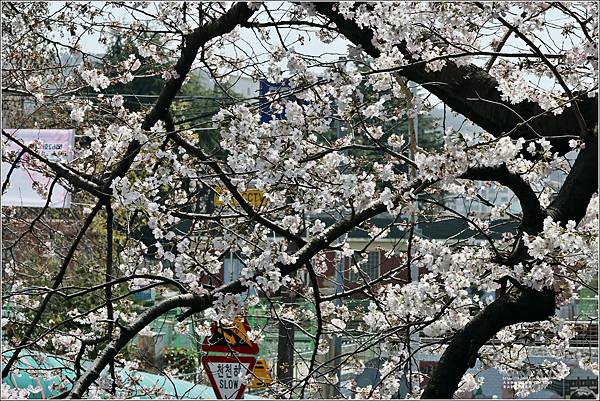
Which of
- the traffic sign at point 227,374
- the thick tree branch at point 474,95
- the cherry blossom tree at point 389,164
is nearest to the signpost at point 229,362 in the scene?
the traffic sign at point 227,374

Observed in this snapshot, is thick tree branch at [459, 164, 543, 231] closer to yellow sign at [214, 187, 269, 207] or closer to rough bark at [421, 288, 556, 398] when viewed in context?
rough bark at [421, 288, 556, 398]

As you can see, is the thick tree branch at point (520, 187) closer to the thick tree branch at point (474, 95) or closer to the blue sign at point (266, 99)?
the thick tree branch at point (474, 95)

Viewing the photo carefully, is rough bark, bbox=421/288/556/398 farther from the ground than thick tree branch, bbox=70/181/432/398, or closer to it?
closer to it

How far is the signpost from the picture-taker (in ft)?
11.6

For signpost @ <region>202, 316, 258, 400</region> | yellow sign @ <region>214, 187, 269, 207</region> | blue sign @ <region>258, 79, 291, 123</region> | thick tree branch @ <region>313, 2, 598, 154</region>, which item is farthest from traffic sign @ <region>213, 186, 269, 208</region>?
thick tree branch @ <region>313, 2, 598, 154</region>

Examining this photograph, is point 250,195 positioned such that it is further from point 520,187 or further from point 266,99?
point 520,187

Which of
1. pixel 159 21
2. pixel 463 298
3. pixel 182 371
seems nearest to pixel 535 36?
pixel 463 298

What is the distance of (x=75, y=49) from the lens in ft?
11.0

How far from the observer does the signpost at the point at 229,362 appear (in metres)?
3.53

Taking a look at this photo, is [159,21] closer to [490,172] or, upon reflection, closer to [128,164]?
[128,164]

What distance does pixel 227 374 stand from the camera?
355cm

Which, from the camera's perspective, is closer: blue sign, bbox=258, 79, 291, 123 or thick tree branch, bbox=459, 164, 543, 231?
thick tree branch, bbox=459, 164, 543, 231

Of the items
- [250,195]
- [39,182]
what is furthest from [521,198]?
[39,182]

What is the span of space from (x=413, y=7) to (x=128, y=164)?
1049 mm
